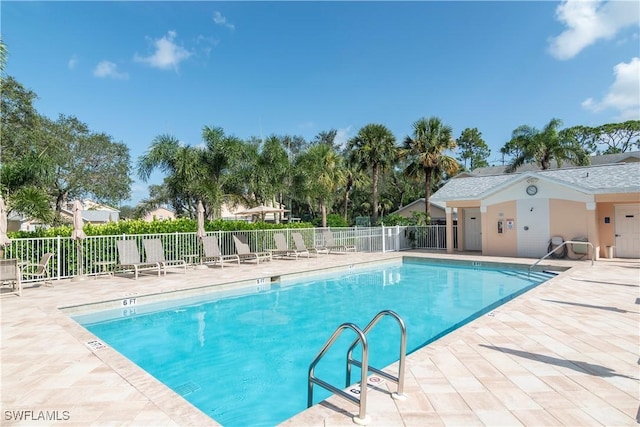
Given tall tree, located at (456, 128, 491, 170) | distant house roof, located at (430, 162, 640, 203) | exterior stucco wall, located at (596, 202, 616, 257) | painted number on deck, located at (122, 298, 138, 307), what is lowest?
painted number on deck, located at (122, 298, 138, 307)

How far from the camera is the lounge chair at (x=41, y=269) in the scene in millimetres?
9461

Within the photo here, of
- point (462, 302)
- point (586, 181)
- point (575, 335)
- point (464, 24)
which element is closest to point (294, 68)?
point (464, 24)

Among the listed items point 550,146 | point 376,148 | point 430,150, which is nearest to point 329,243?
point 376,148

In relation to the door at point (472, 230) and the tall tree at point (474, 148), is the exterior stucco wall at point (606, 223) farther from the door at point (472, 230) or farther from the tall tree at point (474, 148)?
the tall tree at point (474, 148)

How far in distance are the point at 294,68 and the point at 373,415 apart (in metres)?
24.6

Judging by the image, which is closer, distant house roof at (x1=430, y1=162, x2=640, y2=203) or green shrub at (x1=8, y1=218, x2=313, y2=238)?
green shrub at (x1=8, y1=218, x2=313, y2=238)

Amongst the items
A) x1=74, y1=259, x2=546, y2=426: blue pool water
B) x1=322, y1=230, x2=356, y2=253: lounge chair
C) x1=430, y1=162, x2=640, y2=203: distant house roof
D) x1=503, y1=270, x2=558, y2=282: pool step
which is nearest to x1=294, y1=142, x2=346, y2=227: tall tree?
x1=322, y1=230, x2=356, y2=253: lounge chair

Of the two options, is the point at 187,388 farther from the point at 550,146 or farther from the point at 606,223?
the point at 550,146

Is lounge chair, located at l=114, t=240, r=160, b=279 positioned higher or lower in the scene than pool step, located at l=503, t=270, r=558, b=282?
higher

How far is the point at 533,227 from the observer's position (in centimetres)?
1623

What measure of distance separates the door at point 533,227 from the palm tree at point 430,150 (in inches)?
305

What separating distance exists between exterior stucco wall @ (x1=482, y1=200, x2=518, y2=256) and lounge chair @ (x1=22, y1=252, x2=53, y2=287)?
17.4m

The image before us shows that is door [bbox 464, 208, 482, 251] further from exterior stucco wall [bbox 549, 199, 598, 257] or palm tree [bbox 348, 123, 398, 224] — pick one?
palm tree [bbox 348, 123, 398, 224]

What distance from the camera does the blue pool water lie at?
188 inches
